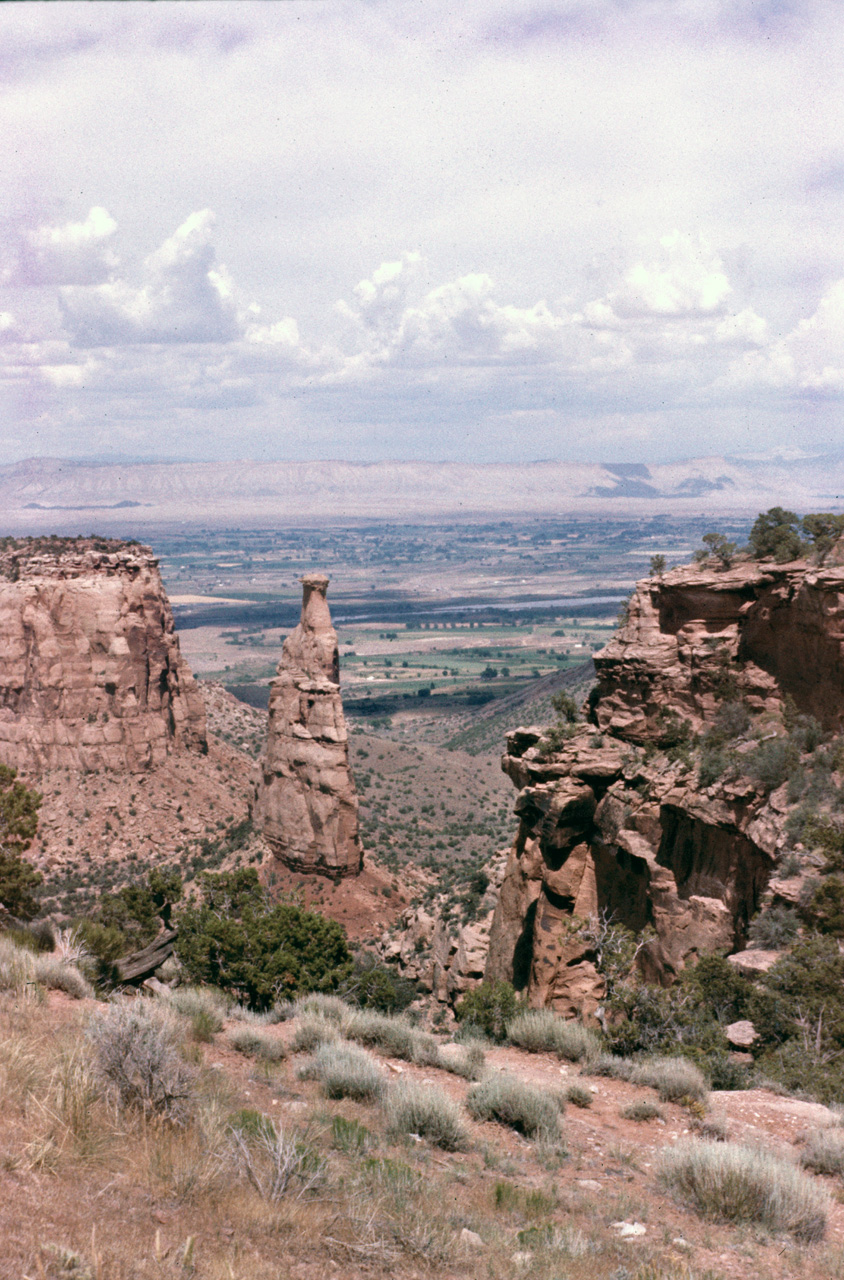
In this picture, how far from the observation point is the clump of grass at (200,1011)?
47.3ft

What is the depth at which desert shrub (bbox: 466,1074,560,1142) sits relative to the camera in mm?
11938

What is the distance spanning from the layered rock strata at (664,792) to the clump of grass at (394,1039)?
7770 mm

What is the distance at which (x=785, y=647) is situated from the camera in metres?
25.0

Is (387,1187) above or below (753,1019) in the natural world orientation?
above

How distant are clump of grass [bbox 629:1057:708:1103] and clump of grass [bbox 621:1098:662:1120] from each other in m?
0.60

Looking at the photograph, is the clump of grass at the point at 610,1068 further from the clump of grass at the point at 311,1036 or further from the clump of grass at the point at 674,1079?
the clump of grass at the point at 311,1036

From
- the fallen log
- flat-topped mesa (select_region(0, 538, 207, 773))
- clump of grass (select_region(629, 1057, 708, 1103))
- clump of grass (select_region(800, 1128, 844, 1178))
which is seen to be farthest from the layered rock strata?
flat-topped mesa (select_region(0, 538, 207, 773))

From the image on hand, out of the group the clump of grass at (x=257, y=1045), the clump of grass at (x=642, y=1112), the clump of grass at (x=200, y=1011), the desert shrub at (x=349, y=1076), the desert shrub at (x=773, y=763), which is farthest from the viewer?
the desert shrub at (x=773, y=763)

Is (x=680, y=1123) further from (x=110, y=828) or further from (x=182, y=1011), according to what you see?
(x=110, y=828)

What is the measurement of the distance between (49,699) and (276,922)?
37693mm

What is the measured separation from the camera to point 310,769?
44.0 m

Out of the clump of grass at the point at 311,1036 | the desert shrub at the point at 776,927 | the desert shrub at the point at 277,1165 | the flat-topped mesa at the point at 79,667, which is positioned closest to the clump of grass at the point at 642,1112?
the clump of grass at the point at 311,1036

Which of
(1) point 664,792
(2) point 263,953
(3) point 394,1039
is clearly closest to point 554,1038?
(3) point 394,1039

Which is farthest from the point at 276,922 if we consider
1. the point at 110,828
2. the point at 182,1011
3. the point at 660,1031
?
the point at 110,828
